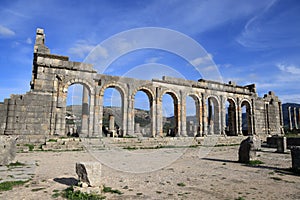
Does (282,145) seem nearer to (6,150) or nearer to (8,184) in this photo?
(8,184)

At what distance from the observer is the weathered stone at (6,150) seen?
7880mm

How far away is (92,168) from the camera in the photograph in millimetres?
4934

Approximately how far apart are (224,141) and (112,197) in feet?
57.2

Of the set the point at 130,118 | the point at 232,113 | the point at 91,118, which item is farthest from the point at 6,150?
the point at 232,113

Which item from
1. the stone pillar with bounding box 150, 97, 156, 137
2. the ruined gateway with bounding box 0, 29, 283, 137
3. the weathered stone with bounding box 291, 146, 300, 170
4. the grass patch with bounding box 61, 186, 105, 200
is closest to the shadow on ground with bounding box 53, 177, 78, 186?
the grass patch with bounding box 61, 186, 105, 200

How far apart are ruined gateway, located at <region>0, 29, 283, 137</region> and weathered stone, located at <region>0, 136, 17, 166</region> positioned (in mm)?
5389

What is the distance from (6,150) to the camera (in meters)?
8.02

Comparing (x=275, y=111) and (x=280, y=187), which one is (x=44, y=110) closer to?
(x=280, y=187)

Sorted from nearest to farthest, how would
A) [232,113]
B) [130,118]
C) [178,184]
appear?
[178,184]
[130,118]
[232,113]

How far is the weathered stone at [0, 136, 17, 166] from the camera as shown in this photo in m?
7.88

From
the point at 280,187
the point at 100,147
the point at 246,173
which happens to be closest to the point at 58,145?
the point at 100,147

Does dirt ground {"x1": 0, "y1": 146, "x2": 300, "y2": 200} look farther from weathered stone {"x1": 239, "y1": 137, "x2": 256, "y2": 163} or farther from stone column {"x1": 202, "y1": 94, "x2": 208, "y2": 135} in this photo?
stone column {"x1": 202, "y1": 94, "x2": 208, "y2": 135}

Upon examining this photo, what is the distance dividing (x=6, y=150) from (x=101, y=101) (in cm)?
890

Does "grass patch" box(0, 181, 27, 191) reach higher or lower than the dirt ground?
higher
